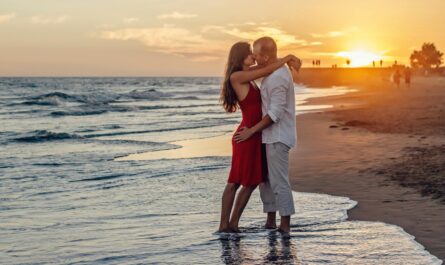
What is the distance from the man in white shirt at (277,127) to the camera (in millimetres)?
6164

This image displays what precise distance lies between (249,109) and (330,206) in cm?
176

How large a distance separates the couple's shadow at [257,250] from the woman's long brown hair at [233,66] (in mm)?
1360

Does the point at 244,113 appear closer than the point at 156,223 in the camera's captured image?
Yes

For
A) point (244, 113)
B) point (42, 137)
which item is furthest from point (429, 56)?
point (244, 113)

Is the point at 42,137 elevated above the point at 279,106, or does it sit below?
below

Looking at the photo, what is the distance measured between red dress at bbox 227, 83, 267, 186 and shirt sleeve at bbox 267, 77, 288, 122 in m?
0.28

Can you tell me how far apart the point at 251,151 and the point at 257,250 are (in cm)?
113

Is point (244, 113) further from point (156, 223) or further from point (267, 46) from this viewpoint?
point (156, 223)

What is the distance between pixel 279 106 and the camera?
241 inches

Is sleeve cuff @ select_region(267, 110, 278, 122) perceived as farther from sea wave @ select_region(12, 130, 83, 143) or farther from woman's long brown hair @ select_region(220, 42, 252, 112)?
sea wave @ select_region(12, 130, 83, 143)

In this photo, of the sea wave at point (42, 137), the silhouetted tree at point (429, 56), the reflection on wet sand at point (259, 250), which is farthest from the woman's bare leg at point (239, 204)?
the silhouetted tree at point (429, 56)

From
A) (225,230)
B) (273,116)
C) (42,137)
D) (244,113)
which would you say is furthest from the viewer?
(42,137)

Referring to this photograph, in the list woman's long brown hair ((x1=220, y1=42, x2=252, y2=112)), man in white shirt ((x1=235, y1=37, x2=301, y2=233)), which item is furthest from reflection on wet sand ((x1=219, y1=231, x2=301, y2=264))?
woman's long brown hair ((x1=220, y1=42, x2=252, y2=112))

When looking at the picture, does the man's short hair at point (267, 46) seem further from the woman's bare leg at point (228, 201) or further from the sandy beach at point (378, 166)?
the sandy beach at point (378, 166)
